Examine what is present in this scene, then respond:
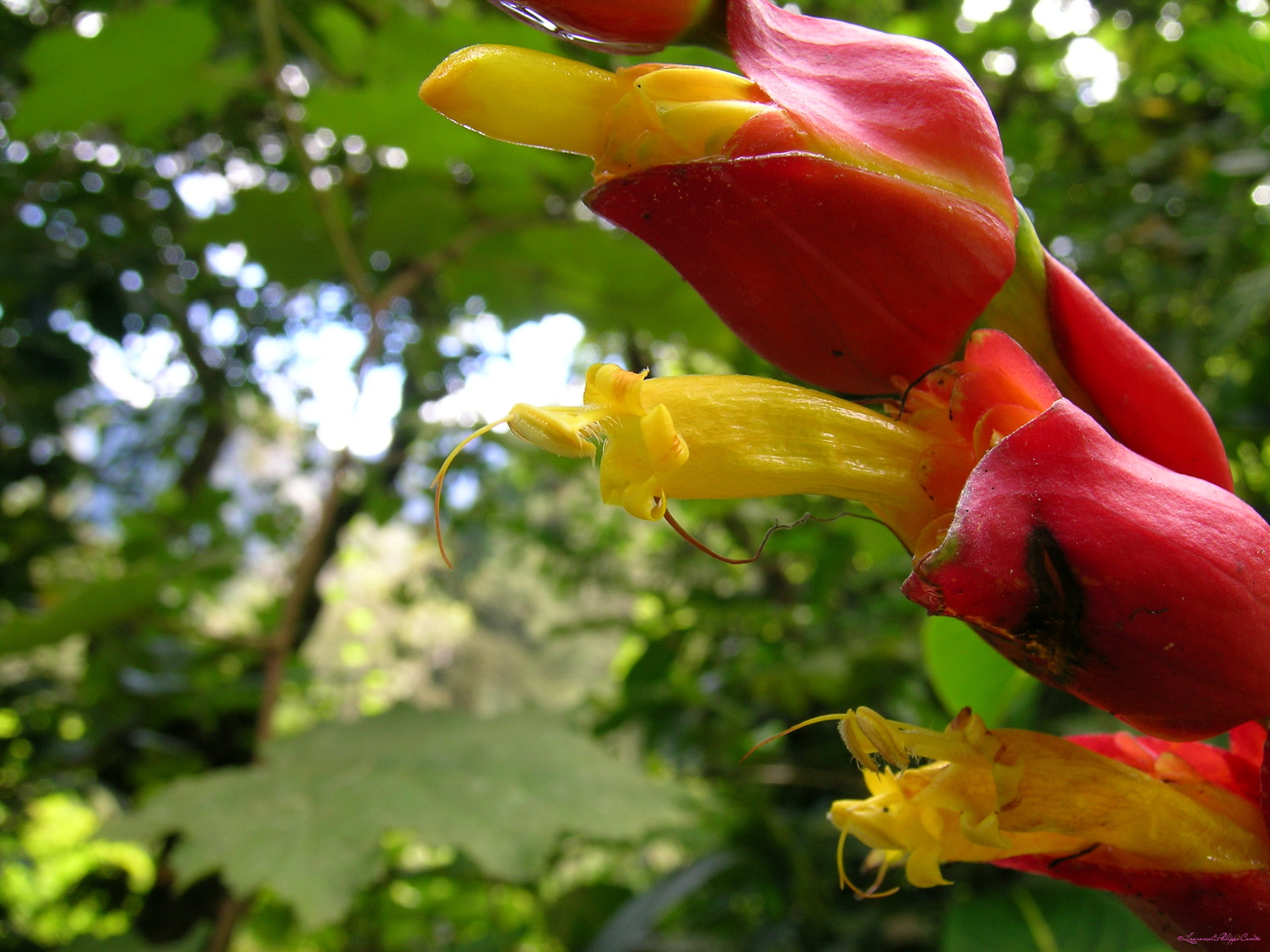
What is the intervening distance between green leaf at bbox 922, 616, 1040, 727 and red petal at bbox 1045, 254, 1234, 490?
121 mm

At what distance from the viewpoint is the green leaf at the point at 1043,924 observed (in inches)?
26.3

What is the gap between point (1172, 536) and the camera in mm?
190

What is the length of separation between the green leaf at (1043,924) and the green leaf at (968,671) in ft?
1.15

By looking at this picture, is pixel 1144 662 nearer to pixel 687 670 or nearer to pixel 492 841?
pixel 492 841

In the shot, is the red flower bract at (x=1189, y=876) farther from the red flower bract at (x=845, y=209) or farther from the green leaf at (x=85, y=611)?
the green leaf at (x=85, y=611)

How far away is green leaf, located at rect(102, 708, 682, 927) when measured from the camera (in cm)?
63

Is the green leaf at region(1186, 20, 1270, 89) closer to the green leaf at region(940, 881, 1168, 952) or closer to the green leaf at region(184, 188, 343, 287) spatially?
the green leaf at region(940, 881, 1168, 952)

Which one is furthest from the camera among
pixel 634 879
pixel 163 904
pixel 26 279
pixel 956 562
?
pixel 634 879

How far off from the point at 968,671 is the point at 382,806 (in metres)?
0.47

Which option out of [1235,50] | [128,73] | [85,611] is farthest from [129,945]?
[1235,50]

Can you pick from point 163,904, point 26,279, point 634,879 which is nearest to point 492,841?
point 163,904

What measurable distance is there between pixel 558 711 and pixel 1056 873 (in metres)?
0.75

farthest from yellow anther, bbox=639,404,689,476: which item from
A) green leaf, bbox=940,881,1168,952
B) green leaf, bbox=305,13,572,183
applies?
green leaf, bbox=305,13,572,183

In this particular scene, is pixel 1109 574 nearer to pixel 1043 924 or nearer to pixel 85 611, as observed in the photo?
pixel 1043 924
